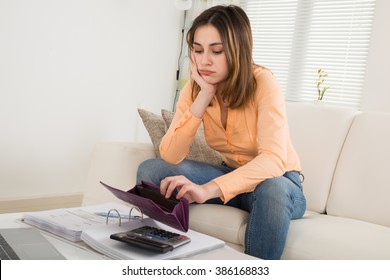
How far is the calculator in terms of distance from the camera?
1.05 meters

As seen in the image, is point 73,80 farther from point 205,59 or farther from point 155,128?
point 205,59

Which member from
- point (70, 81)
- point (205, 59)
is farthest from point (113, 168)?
point (70, 81)

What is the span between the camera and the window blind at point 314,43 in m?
3.36

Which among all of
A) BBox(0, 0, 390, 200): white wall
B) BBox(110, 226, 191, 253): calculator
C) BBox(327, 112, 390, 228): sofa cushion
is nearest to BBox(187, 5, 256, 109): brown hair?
BBox(327, 112, 390, 228): sofa cushion

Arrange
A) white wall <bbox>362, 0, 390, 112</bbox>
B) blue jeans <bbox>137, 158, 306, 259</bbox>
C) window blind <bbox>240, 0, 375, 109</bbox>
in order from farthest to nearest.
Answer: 1. window blind <bbox>240, 0, 375, 109</bbox>
2. white wall <bbox>362, 0, 390, 112</bbox>
3. blue jeans <bbox>137, 158, 306, 259</bbox>

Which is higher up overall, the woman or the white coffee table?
the woman

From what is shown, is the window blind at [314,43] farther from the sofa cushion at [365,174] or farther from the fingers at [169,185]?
the fingers at [169,185]

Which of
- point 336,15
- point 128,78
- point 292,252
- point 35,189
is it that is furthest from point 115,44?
point 292,252

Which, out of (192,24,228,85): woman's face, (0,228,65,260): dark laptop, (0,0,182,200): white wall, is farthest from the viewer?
(0,0,182,200): white wall

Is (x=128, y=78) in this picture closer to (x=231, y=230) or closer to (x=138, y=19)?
(x=138, y=19)

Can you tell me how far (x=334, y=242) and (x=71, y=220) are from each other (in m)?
0.83

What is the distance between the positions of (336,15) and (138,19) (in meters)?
1.42

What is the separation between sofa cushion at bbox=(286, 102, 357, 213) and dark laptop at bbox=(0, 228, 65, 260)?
128 centimetres

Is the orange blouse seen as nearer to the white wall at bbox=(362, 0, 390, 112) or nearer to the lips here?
the lips
